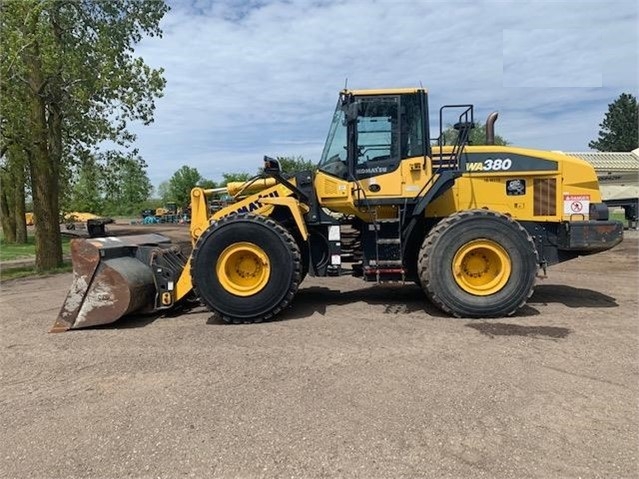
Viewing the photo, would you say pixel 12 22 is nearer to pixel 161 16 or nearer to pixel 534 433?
pixel 161 16

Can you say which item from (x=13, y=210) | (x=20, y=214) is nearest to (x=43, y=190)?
(x=20, y=214)

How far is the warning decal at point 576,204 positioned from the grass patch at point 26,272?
13094mm

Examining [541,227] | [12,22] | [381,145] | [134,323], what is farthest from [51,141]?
[541,227]

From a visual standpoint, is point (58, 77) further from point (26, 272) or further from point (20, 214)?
point (20, 214)

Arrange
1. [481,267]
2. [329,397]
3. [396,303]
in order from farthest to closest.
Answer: [396,303] → [481,267] → [329,397]

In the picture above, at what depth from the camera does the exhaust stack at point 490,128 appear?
7.90 metres

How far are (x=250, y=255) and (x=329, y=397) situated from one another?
3.13 m

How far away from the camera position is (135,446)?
11.8 feet

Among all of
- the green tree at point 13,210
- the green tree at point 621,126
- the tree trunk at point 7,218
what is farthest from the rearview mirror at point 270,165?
the green tree at point 621,126

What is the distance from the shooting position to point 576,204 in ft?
24.3

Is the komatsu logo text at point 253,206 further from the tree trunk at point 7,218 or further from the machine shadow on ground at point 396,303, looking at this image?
the tree trunk at point 7,218

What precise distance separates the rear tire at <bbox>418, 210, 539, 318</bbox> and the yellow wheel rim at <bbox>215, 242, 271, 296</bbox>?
2.06 metres

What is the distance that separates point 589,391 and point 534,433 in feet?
3.24

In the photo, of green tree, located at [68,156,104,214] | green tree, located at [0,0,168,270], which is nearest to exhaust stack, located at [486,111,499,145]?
green tree, located at [0,0,168,270]
